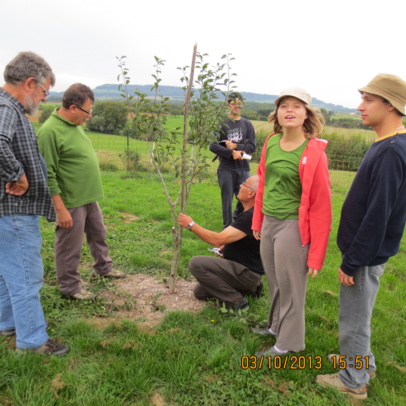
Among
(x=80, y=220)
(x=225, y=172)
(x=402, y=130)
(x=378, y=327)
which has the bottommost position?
(x=378, y=327)

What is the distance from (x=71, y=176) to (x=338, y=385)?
321 cm

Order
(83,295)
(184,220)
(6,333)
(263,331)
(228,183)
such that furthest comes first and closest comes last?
(228,183) → (83,295) → (184,220) → (263,331) → (6,333)

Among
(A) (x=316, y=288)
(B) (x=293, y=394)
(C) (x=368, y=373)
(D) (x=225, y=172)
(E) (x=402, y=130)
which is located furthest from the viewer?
(D) (x=225, y=172)

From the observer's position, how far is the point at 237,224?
345cm

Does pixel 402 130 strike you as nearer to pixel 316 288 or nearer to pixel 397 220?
pixel 397 220

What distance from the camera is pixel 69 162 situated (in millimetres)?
3574

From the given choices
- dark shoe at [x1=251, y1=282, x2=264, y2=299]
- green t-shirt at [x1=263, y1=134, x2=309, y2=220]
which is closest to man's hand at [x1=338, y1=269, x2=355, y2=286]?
green t-shirt at [x1=263, y1=134, x2=309, y2=220]

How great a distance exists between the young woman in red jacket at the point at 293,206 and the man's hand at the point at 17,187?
75.9 inches

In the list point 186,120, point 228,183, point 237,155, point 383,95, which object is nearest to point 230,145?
point 237,155

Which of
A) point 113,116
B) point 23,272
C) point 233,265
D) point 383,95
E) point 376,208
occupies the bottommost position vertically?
Answer: point 233,265

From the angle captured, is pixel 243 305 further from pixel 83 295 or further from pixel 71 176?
pixel 71 176

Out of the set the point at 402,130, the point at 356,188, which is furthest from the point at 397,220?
the point at 402,130

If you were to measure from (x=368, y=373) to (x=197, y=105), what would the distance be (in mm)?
2975

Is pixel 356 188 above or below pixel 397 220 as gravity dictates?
above
